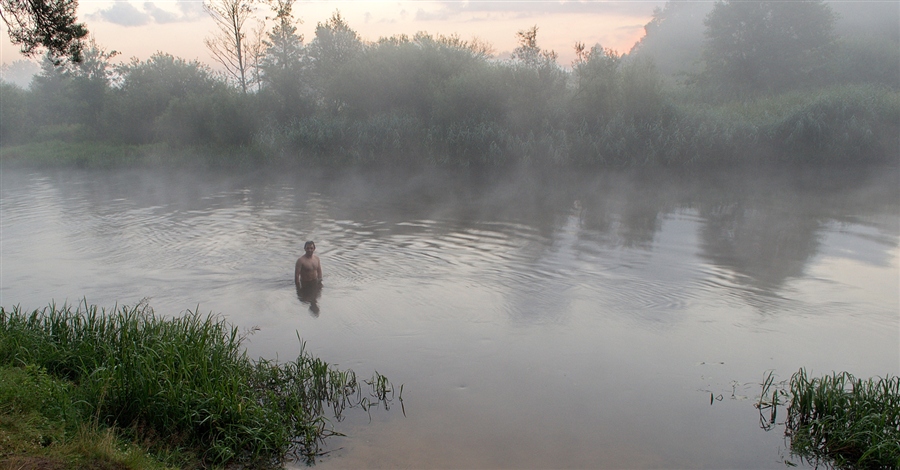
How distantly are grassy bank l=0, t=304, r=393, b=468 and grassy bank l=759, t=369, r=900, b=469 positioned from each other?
13.5ft

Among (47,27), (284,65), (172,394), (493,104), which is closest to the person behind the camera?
(172,394)

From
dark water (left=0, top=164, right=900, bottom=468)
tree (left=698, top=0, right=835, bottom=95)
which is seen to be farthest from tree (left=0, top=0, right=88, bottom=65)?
tree (left=698, top=0, right=835, bottom=95)

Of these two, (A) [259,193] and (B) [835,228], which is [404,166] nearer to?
(A) [259,193]

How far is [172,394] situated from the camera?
5395mm

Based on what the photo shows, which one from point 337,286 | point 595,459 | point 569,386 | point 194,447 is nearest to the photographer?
point 194,447

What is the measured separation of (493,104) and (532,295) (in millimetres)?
20042

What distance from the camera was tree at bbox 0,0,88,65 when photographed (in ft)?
31.2

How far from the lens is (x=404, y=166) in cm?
2911

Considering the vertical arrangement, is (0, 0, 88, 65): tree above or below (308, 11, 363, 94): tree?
below

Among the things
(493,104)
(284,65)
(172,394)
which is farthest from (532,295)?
(284,65)

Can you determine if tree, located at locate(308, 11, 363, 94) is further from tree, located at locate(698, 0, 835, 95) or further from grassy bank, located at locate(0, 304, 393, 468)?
grassy bank, located at locate(0, 304, 393, 468)

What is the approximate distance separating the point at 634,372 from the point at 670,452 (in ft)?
5.85

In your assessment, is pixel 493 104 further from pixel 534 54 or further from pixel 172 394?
pixel 172 394

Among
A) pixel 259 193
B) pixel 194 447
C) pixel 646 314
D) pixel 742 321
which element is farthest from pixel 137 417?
pixel 259 193
